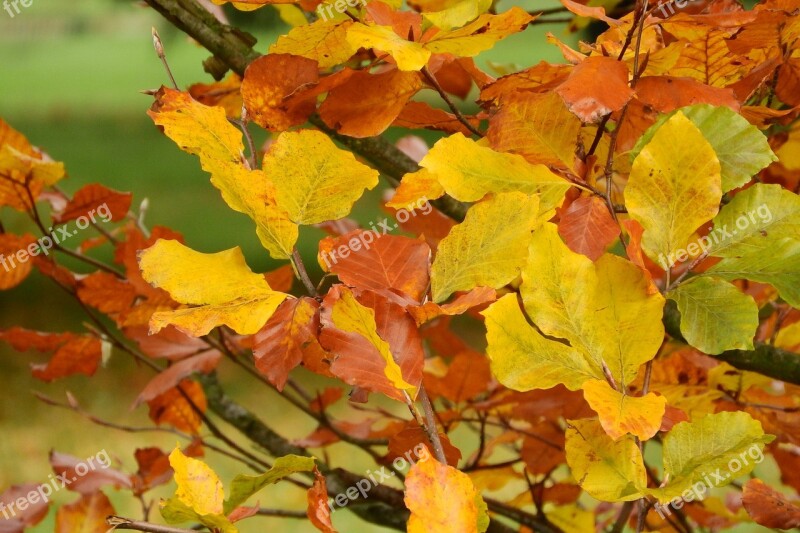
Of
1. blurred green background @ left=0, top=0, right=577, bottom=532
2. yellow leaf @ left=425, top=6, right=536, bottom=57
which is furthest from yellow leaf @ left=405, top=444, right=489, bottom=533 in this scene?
blurred green background @ left=0, top=0, right=577, bottom=532

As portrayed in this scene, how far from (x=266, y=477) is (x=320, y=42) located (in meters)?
0.13

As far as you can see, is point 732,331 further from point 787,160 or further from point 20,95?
point 20,95

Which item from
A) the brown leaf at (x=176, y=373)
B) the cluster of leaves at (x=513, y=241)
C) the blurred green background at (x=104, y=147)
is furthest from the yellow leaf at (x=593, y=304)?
the blurred green background at (x=104, y=147)

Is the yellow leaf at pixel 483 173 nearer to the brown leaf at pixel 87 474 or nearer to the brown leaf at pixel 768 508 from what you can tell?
the brown leaf at pixel 768 508

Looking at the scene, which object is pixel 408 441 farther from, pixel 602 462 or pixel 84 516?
pixel 84 516

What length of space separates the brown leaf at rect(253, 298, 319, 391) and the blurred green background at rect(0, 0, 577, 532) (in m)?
1.39

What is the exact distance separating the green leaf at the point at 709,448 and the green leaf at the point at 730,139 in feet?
0.19

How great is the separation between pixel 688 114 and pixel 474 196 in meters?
0.06

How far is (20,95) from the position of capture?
2.24 metres

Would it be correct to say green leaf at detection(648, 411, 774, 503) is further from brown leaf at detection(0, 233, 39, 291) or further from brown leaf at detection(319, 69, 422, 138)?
brown leaf at detection(0, 233, 39, 291)

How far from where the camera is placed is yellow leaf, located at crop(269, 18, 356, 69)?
24cm

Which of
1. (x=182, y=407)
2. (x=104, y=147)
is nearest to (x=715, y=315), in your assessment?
(x=182, y=407)

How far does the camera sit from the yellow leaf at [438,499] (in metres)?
0.16

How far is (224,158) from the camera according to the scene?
0.21 meters
